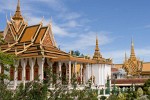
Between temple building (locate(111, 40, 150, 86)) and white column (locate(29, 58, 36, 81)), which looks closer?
white column (locate(29, 58, 36, 81))

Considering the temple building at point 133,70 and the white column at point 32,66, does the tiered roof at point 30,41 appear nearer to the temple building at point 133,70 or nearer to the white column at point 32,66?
the white column at point 32,66

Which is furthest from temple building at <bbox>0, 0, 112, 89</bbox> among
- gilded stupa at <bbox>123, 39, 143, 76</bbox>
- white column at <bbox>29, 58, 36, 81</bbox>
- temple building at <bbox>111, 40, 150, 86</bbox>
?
gilded stupa at <bbox>123, 39, 143, 76</bbox>

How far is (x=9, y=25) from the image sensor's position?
3225cm

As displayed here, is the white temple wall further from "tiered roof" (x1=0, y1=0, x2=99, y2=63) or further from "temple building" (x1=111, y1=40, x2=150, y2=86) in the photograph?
"tiered roof" (x1=0, y1=0, x2=99, y2=63)

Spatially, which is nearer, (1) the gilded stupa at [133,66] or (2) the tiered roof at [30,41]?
(2) the tiered roof at [30,41]

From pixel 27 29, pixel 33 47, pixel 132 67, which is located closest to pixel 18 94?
pixel 33 47

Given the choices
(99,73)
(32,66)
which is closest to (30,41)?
(32,66)

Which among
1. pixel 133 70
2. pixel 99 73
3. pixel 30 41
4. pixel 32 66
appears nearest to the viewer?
pixel 32 66

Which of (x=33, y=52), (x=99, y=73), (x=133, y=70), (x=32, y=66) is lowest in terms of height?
(x=99, y=73)

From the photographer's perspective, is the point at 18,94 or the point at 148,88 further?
the point at 148,88

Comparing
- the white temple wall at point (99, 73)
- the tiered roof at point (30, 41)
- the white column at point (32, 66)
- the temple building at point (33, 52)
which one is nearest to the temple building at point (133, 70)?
the white temple wall at point (99, 73)

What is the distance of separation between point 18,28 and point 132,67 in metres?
23.2

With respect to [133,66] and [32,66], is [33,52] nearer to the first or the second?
[32,66]

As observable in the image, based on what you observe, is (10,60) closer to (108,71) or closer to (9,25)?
(9,25)
